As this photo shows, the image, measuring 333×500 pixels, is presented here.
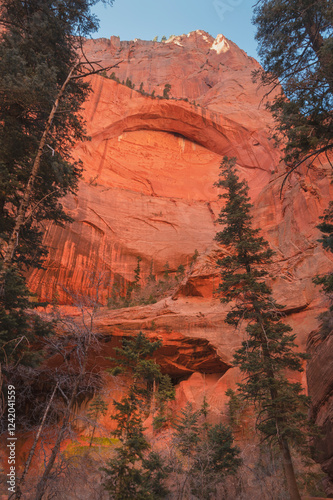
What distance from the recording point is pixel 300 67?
1035 cm

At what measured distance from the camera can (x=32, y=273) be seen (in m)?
30.6

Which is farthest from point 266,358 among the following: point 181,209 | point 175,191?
point 175,191

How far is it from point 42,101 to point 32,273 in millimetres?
25253

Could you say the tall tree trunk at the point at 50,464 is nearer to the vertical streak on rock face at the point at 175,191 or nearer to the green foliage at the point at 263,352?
the green foliage at the point at 263,352

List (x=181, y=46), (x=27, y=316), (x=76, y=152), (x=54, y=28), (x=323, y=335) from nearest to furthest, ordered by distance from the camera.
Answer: (x=27, y=316), (x=54, y=28), (x=323, y=335), (x=76, y=152), (x=181, y=46)

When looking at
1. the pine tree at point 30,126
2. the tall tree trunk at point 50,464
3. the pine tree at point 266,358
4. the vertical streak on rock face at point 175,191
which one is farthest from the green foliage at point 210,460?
the vertical streak on rock face at point 175,191

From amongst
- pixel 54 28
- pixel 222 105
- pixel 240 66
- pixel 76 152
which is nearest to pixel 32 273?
pixel 76 152

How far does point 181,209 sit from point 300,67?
3432cm

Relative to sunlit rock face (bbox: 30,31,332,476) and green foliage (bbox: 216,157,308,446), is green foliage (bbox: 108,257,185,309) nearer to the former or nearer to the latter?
sunlit rock face (bbox: 30,31,332,476)

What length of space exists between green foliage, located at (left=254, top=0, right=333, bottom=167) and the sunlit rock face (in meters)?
5.78

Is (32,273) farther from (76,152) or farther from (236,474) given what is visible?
(236,474)

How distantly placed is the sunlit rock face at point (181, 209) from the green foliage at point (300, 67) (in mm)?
5777

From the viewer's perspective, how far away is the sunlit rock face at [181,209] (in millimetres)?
23453

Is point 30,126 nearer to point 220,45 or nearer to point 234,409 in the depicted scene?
point 234,409
